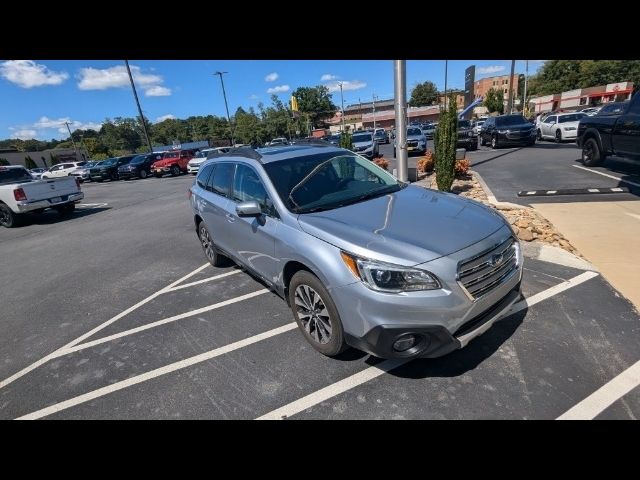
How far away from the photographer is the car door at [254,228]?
336 cm

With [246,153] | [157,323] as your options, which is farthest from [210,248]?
[246,153]

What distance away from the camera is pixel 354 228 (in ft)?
9.06

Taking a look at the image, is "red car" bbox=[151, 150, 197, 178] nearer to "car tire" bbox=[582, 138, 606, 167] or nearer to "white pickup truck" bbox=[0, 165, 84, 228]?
"white pickup truck" bbox=[0, 165, 84, 228]

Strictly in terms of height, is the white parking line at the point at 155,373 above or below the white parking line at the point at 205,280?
above

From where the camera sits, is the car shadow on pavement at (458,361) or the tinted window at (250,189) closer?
the car shadow on pavement at (458,361)

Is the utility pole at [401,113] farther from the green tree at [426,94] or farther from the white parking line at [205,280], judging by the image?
the green tree at [426,94]

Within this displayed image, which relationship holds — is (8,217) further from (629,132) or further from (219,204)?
(629,132)

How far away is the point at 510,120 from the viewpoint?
1833 cm

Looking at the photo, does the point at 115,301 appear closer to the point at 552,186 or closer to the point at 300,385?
the point at 300,385

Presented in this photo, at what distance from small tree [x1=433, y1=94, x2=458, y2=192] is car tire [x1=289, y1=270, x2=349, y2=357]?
626 centimetres

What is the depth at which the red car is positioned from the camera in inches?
981

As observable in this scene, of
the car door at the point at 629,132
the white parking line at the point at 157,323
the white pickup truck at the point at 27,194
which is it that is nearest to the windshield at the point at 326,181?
the white parking line at the point at 157,323

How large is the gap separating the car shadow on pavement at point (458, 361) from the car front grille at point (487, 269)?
0.71 meters
